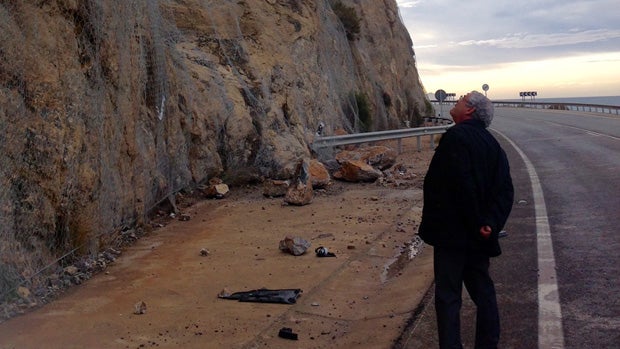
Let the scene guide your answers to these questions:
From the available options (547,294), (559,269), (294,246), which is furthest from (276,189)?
(547,294)

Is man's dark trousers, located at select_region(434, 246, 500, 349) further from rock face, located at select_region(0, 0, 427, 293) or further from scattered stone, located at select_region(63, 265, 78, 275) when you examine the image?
scattered stone, located at select_region(63, 265, 78, 275)

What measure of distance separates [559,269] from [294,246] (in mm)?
3319

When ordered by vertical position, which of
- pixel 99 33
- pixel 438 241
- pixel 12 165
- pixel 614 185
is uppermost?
pixel 99 33

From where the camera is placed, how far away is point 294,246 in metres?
Answer: 9.14

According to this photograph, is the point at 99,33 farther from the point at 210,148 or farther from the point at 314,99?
the point at 314,99

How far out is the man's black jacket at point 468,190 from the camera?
4.70m

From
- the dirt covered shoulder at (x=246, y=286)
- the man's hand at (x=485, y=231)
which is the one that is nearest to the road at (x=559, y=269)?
the dirt covered shoulder at (x=246, y=286)

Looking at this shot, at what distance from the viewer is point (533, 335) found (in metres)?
5.41

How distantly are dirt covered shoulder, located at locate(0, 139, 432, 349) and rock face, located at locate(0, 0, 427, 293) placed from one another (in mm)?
627

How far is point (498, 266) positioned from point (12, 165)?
510 centimetres

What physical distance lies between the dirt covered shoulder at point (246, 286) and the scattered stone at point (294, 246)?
79mm

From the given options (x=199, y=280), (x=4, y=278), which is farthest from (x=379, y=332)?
(x=4, y=278)

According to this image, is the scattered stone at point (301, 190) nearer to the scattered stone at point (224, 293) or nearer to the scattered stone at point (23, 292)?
the scattered stone at point (224, 293)

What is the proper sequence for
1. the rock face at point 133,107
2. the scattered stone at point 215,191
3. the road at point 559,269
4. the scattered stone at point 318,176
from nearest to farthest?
the road at point 559,269 < the rock face at point 133,107 < the scattered stone at point 215,191 < the scattered stone at point 318,176
